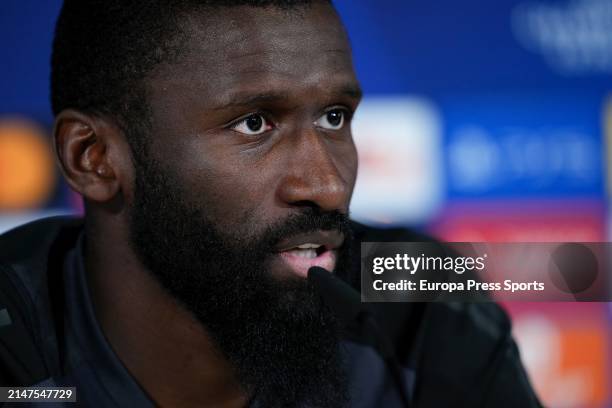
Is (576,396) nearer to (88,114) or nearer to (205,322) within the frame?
(205,322)

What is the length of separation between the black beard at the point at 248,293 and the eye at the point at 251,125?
0.39 feet

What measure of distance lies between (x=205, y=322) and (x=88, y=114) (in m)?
0.37

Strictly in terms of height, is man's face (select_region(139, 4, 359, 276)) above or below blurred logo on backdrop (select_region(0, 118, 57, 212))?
above

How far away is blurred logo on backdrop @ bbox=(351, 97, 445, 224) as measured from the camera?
2102 mm

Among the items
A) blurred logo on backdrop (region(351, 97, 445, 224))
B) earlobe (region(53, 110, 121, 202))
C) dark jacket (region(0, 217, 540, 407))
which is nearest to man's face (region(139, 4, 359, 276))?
earlobe (region(53, 110, 121, 202))

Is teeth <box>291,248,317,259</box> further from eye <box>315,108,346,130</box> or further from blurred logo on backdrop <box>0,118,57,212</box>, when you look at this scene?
blurred logo on backdrop <box>0,118,57,212</box>

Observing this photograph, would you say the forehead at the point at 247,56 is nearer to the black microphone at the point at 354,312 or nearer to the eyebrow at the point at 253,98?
the eyebrow at the point at 253,98

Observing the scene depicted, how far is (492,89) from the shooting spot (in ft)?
6.93

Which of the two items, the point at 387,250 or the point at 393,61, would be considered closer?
the point at 387,250

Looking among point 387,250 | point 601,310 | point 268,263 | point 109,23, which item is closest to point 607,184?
point 601,310

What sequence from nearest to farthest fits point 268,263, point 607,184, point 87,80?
point 268,263, point 87,80, point 607,184

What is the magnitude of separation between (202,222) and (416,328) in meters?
0.44

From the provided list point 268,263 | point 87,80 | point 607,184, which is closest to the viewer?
point 268,263

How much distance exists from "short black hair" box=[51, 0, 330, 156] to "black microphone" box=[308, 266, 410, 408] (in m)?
0.40
